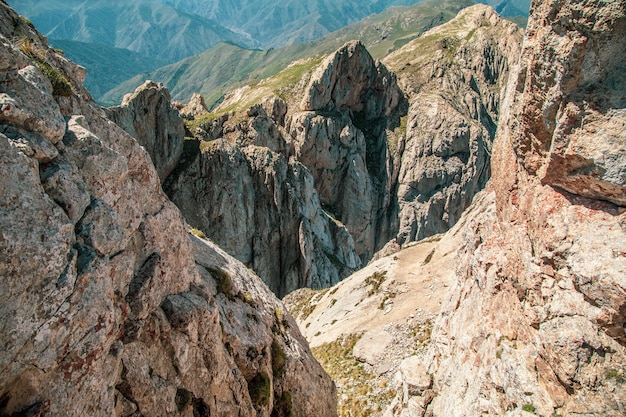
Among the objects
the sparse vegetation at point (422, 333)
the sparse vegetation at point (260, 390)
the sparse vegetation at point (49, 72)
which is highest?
the sparse vegetation at point (49, 72)

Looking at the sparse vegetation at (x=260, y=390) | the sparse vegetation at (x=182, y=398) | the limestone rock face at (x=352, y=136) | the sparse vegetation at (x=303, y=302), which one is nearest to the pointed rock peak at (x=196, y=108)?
the limestone rock face at (x=352, y=136)

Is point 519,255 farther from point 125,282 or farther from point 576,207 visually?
point 125,282

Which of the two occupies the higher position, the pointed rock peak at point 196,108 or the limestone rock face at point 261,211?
the pointed rock peak at point 196,108

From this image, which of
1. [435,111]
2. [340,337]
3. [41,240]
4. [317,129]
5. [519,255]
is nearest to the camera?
[41,240]

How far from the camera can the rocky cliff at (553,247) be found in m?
11.9

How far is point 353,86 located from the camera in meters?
120

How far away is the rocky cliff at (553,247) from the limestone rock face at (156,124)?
63.3 meters

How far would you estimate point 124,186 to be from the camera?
13711 millimetres

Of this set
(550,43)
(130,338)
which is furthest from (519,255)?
(130,338)

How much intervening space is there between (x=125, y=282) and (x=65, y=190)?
11.5 ft

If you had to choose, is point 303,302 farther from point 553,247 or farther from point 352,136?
point 352,136

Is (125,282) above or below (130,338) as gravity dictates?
above

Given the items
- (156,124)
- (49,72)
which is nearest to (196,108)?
(156,124)

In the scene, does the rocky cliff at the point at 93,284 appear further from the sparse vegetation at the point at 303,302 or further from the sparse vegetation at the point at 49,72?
the sparse vegetation at the point at 303,302
